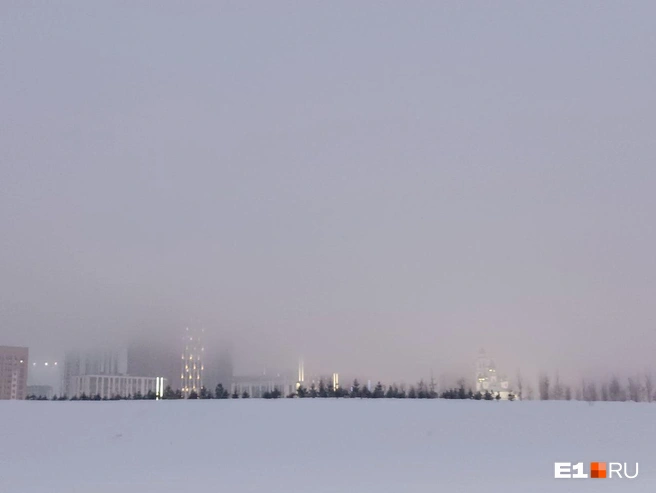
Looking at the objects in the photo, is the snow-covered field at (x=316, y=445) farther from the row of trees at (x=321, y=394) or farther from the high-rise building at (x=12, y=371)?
the high-rise building at (x=12, y=371)

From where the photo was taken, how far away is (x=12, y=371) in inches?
1854

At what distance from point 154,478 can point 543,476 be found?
837 centimetres

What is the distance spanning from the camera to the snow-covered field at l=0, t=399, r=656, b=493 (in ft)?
49.1

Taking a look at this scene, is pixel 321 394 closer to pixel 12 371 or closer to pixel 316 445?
pixel 316 445

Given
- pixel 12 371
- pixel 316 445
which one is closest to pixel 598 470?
pixel 316 445

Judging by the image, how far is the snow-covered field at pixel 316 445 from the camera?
15.0m

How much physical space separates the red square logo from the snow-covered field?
641mm

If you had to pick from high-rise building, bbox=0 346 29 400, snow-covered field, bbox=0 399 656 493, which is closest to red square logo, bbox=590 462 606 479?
snow-covered field, bbox=0 399 656 493

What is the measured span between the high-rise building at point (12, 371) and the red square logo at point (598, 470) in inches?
1476

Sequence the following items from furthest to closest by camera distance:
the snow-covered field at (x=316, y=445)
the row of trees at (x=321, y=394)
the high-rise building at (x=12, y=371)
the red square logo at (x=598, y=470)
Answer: the high-rise building at (x=12, y=371) < the row of trees at (x=321, y=394) < the red square logo at (x=598, y=470) < the snow-covered field at (x=316, y=445)

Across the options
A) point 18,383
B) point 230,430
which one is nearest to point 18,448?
point 230,430

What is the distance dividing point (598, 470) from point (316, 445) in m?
7.36

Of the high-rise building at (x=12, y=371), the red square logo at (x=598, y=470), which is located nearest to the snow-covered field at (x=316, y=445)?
the red square logo at (x=598, y=470)

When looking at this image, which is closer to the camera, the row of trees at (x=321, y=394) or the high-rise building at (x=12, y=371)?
the row of trees at (x=321, y=394)
